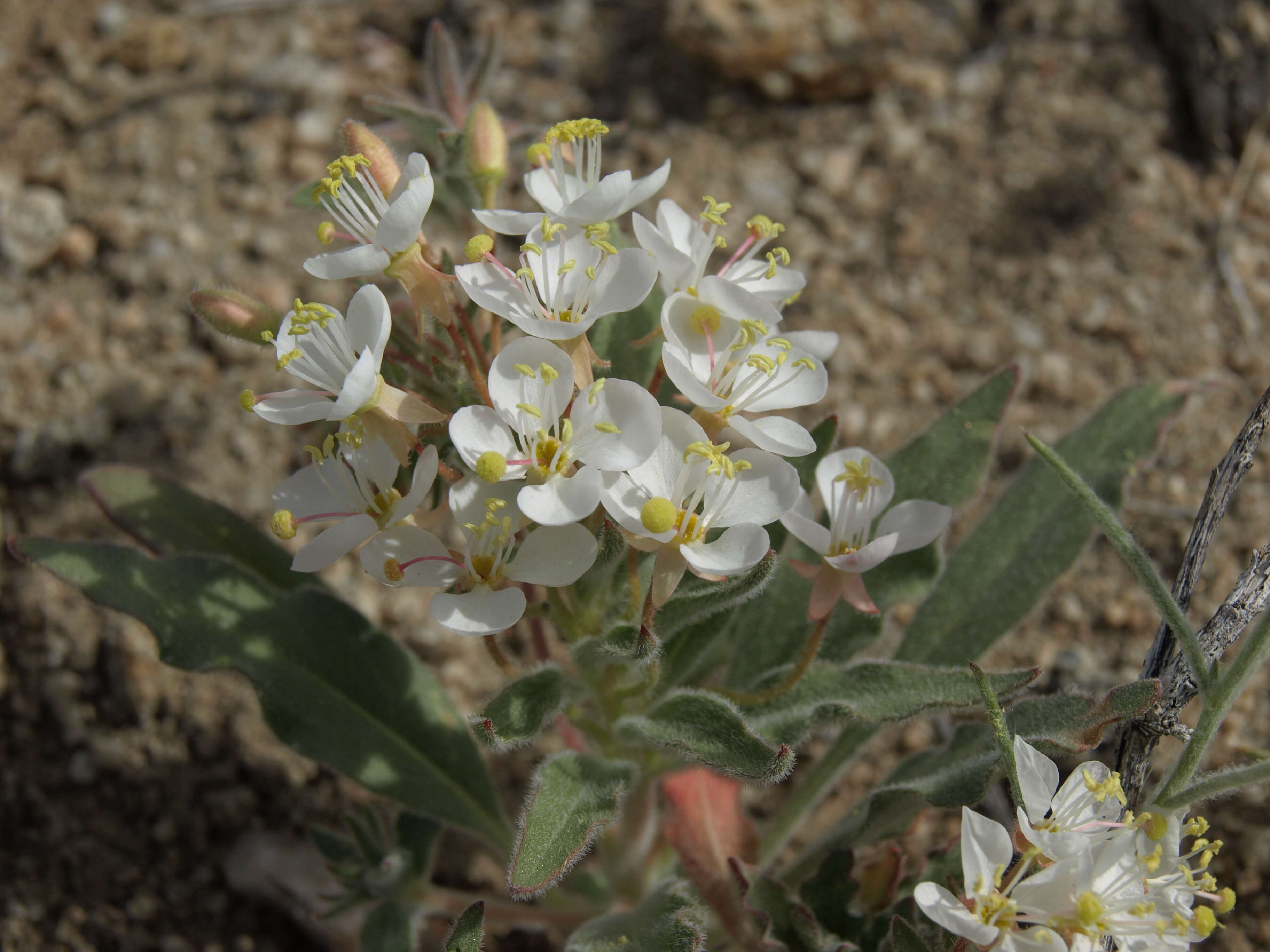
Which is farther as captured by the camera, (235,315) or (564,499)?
(235,315)

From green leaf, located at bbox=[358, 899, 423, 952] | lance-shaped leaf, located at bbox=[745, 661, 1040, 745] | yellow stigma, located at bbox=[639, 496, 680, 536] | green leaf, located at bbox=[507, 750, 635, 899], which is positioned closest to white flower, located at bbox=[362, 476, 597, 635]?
yellow stigma, located at bbox=[639, 496, 680, 536]

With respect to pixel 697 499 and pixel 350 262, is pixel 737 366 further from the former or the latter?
pixel 350 262

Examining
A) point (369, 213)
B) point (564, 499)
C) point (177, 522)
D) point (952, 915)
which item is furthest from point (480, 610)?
point (177, 522)

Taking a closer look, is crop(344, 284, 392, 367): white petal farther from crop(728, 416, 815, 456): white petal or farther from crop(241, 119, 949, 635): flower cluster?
crop(728, 416, 815, 456): white petal

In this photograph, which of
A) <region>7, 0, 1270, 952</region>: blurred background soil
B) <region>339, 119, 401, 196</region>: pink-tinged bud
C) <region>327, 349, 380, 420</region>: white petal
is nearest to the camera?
<region>327, 349, 380, 420</region>: white petal

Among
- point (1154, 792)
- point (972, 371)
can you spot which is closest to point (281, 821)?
point (1154, 792)

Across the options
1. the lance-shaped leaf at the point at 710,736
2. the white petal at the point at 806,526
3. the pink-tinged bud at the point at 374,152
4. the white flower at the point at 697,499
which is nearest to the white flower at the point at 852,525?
the white petal at the point at 806,526

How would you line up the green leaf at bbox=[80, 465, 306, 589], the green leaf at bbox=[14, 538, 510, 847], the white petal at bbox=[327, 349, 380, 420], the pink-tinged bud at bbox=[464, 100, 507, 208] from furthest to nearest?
the green leaf at bbox=[80, 465, 306, 589] < the green leaf at bbox=[14, 538, 510, 847] < the pink-tinged bud at bbox=[464, 100, 507, 208] < the white petal at bbox=[327, 349, 380, 420]
